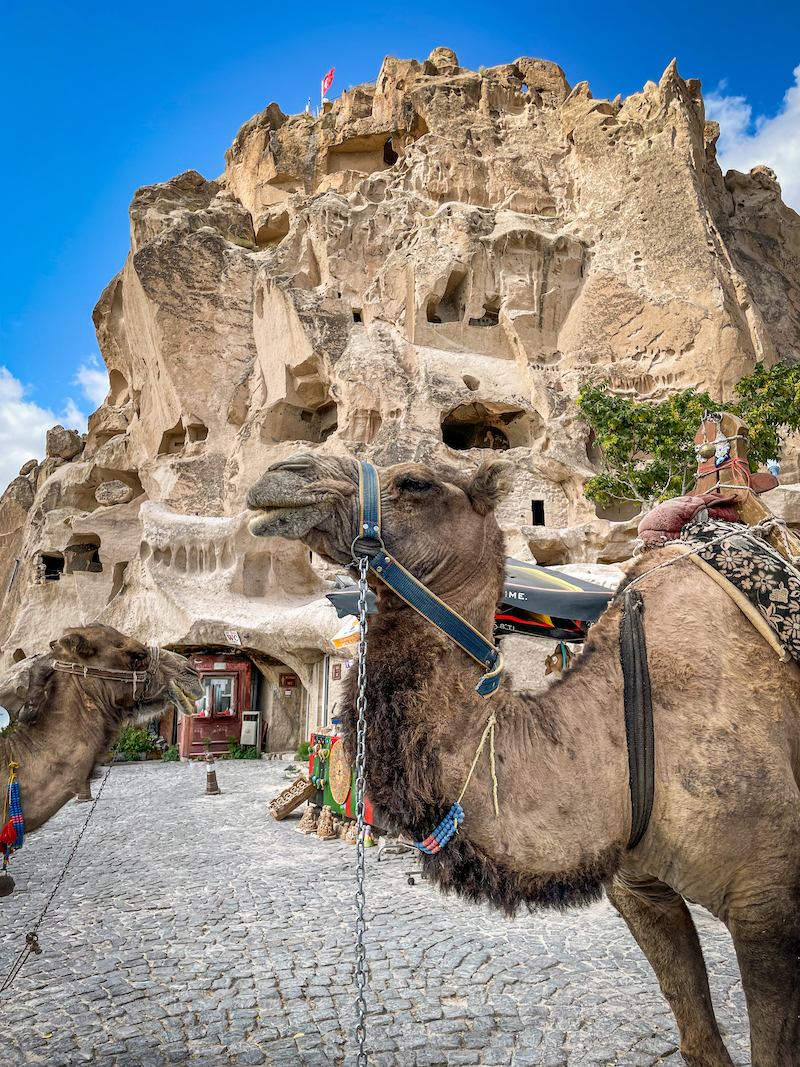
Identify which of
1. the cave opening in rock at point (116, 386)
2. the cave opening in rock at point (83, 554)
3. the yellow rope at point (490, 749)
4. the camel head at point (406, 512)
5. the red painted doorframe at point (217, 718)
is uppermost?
the cave opening in rock at point (116, 386)

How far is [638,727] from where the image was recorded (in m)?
2.03

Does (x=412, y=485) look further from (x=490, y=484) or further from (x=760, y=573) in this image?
(x=760, y=573)

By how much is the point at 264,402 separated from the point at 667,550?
1013 inches

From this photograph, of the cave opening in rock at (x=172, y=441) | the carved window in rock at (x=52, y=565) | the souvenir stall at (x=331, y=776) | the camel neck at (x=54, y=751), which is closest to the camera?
the camel neck at (x=54, y=751)

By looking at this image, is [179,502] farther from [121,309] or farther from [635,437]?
[635,437]

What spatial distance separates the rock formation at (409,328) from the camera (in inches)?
872

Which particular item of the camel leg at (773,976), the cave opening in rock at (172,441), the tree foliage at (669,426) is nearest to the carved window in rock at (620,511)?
the tree foliage at (669,426)

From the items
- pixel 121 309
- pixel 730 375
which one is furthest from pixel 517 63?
pixel 121 309

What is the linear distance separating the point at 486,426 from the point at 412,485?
81.9 ft

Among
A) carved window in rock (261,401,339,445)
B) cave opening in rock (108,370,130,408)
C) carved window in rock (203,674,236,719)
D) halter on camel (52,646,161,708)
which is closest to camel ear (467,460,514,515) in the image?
halter on camel (52,646,161,708)

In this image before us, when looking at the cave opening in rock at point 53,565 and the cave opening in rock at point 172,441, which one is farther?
the cave opening in rock at point 53,565

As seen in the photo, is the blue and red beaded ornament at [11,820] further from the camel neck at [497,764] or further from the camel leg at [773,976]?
the camel leg at [773,976]

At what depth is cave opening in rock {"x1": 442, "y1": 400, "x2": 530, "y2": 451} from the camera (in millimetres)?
24703

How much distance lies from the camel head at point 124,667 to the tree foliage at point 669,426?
15516 mm
